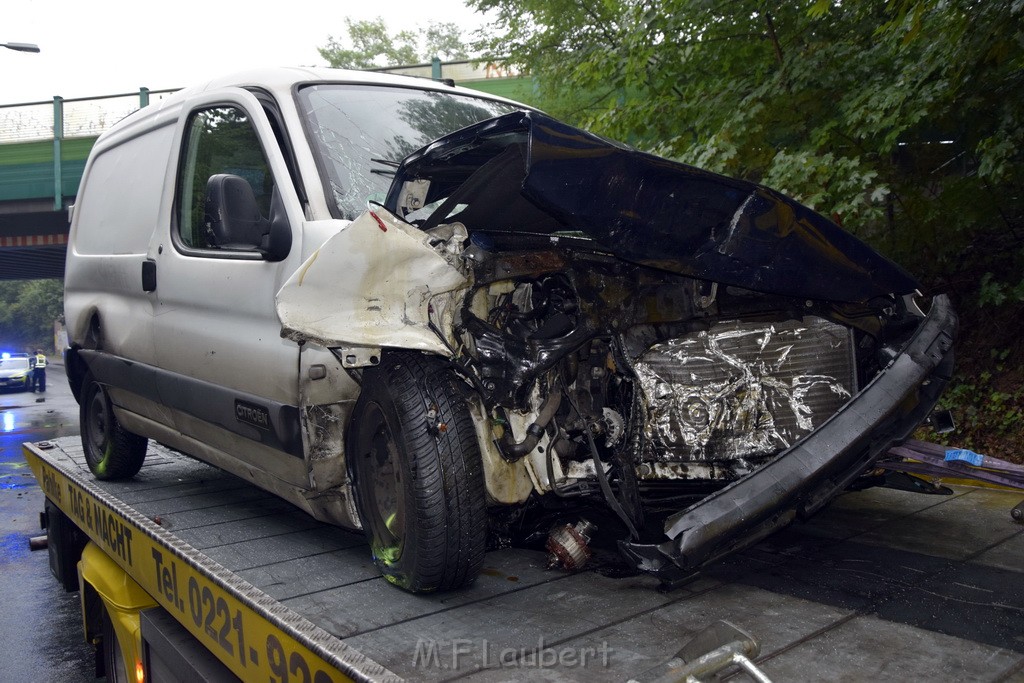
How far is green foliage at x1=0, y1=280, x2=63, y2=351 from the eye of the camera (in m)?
50.4

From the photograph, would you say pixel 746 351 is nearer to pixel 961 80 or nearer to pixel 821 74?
pixel 961 80

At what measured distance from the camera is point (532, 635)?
→ 2055 mm

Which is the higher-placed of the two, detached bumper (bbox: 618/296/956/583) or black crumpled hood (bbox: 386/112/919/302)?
black crumpled hood (bbox: 386/112/919/302)

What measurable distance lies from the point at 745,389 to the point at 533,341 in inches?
25.9

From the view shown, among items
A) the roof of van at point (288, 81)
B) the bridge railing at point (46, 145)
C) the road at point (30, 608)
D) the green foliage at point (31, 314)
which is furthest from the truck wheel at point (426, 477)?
the green foliage at point (31, 314)

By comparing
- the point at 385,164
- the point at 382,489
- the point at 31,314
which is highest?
the point at 385,164

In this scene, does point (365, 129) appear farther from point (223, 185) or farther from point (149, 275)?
point (149, 275)

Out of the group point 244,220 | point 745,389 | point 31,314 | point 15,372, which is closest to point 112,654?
point 244,220

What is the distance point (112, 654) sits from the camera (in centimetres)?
368

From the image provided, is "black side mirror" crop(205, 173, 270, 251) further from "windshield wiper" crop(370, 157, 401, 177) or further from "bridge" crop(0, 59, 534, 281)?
"bridge" crop(0, 59, 534, 281)

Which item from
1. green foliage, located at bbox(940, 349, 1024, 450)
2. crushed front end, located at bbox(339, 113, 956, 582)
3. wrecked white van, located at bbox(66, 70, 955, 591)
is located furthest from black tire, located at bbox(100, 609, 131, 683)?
green foliage, located at bbox(940, 349, 1024, 450)

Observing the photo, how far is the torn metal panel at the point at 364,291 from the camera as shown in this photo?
234 centimetres

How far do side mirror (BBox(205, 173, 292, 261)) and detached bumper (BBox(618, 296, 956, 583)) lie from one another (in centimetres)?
150

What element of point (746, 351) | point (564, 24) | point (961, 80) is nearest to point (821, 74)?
point (961, 80)
